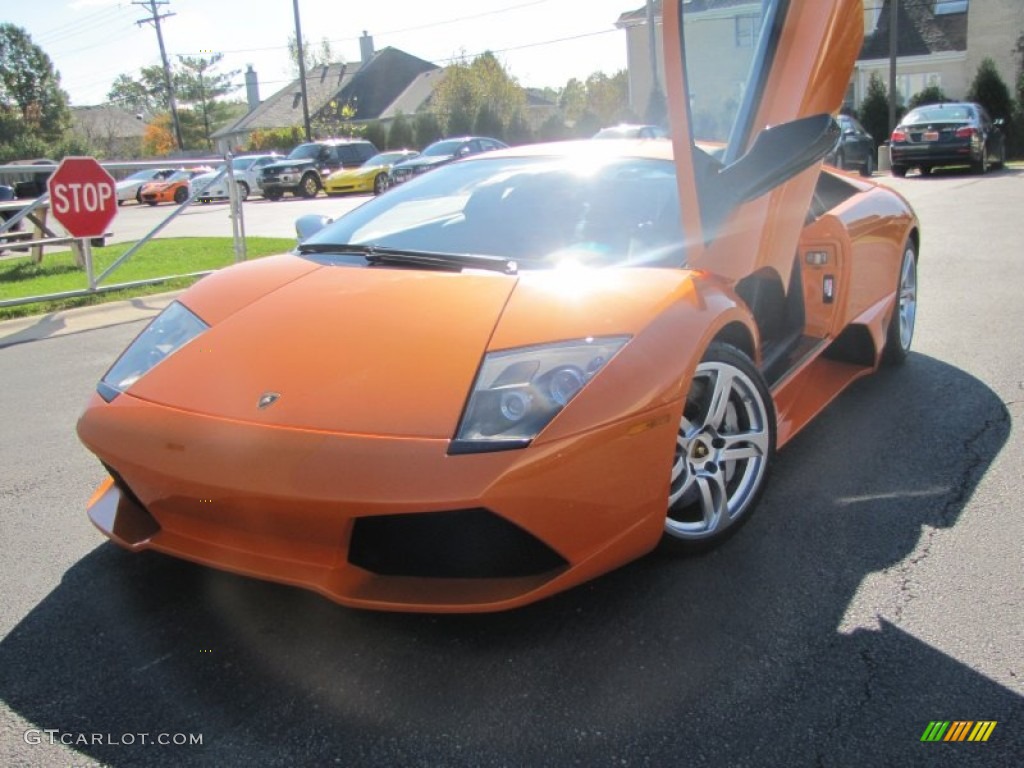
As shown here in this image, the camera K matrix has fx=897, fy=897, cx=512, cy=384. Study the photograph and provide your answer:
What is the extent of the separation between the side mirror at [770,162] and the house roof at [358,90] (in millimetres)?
60405

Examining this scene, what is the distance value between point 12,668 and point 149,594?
1.38 ft

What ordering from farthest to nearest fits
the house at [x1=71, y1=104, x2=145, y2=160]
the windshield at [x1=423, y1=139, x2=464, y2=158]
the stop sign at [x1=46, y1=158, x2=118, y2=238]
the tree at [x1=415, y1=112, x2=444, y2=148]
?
1. the house at [x1=71, y1=104, x2=145, y2=160]
2. the tree at [x1=415, y1=112, x2=444, y2=148]
3. the windshield at [x1=423, y1=139, x2=464, y2=158]
4. the stop sign at [x1=46, y1=158, x2=118, y2=238]

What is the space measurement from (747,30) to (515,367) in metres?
1.85

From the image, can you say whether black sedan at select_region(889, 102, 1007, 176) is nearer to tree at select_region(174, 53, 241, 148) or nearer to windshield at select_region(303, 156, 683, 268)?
windshield at select_region(303, 156, 683, 268)

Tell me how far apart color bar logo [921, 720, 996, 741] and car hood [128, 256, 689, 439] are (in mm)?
1181

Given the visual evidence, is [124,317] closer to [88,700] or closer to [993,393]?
[88,700]

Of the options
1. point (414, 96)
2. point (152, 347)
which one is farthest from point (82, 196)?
point (414, 96)

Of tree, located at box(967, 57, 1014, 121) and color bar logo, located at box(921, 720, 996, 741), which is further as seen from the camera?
tree, located at box(967, 57, 1014, 121)

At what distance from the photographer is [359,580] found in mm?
2189

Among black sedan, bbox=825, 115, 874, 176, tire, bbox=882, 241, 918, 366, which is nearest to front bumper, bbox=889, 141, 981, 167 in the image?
black sedan, bbox=825, 115, 874, 176

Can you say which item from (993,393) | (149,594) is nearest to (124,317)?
(149,594)

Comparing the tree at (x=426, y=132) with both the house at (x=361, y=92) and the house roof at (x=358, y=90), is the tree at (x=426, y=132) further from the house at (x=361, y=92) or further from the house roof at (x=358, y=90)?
the house roof at (x=358, y=90)

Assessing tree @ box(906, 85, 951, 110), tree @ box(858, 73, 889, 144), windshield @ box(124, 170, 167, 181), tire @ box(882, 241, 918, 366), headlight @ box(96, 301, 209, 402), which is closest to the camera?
headlight @ box(96, 301, 209, 402)

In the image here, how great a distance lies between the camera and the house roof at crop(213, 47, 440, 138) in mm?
63656
